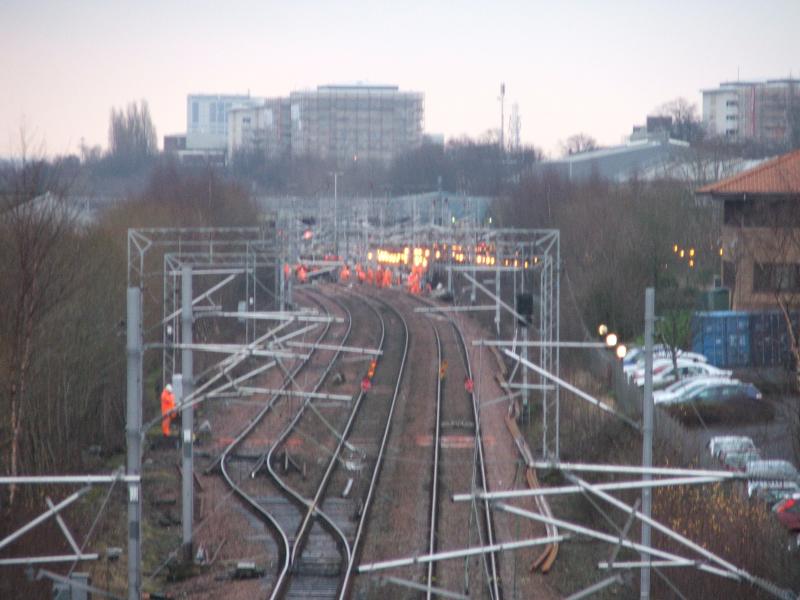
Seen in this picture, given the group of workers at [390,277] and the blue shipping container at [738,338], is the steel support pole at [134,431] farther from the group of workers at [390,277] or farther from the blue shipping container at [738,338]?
the group of workers at [390,277]

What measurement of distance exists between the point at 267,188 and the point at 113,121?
59.2ft

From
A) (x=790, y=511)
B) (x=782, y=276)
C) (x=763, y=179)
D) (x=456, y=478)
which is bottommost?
(x=456, y=478)

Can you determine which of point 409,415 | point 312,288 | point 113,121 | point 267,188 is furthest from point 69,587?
point 113,121

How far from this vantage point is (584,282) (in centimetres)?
1712

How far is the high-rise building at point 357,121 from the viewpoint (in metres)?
74.3

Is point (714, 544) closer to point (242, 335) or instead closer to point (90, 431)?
point (90, 431)

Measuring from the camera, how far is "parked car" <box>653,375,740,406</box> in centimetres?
1359

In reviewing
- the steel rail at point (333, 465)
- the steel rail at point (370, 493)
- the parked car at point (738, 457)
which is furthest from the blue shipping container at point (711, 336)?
the parked car at point (738, 457)

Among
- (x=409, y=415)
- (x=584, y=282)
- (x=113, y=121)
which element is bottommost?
(x=409, y=415)

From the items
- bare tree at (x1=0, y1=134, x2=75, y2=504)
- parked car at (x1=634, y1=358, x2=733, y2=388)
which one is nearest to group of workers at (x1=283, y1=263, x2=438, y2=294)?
parked car at (x1=634, y1=358, x2=733, y2=388)

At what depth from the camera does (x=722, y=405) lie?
42.0 ft

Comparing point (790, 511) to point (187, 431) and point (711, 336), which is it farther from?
point (711, 336)

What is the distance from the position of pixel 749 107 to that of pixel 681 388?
57.6 m

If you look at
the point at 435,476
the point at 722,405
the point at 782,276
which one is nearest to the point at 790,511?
the point at 782,276
